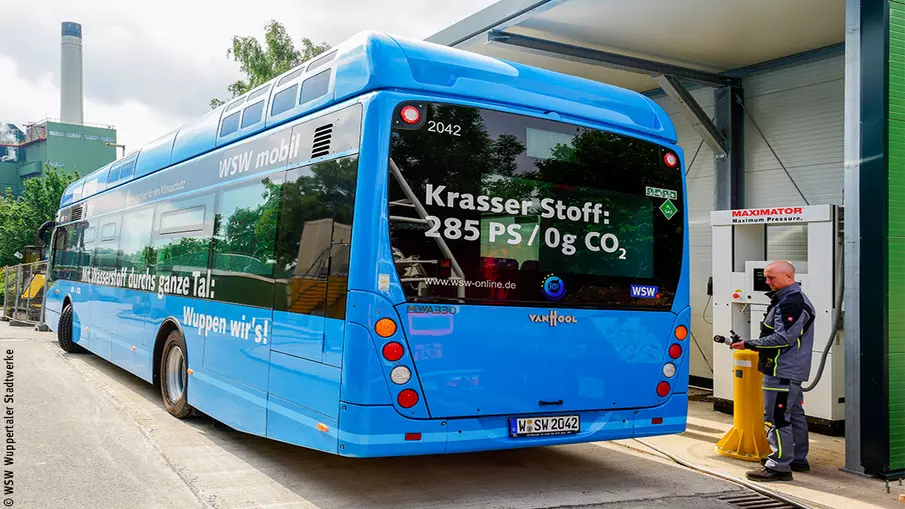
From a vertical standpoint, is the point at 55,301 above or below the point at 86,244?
below

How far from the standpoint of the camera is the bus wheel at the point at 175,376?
323 inches

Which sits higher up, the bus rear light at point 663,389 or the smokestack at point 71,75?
the smokestack at point 71,75

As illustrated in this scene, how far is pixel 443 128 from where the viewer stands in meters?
5.37

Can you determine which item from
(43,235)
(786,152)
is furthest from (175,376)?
(43,235)

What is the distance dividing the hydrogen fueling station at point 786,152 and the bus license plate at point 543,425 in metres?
2.73

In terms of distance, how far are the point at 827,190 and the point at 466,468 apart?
6.60 metres

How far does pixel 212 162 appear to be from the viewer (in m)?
7.97

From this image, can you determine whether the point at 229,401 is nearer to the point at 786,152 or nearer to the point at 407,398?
the point at 407,398

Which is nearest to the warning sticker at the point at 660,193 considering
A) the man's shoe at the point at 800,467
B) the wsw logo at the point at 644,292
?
the wsw logo at the point at 644,292

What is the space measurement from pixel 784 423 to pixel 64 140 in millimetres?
90805

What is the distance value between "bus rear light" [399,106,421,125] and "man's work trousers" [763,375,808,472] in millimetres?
3966

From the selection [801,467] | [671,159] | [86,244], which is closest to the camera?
[671,159]

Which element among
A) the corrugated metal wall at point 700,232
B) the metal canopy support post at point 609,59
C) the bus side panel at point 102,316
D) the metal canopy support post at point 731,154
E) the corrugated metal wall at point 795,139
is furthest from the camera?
the corrugated metal wall at point 700,232

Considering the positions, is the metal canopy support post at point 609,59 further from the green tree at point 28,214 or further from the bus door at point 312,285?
the green tree at point 28,214
